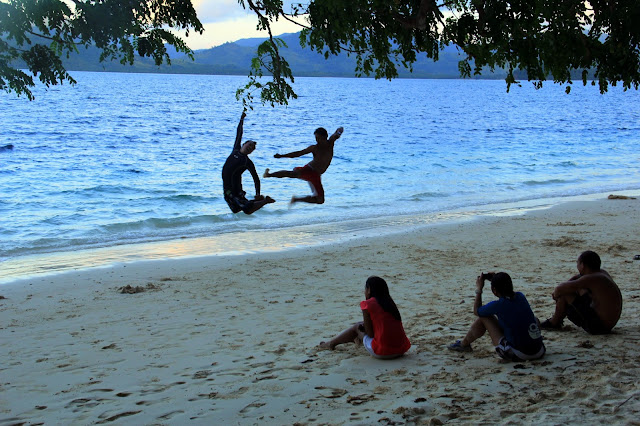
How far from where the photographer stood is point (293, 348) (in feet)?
27.2

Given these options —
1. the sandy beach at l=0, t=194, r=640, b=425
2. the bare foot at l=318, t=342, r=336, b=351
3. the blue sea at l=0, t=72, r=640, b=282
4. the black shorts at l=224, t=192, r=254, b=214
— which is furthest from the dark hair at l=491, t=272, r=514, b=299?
the blue sea at l=0, t=72, r=640, b=282

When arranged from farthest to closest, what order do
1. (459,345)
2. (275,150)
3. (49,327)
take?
(275,150) < (49,327) < (459,345)

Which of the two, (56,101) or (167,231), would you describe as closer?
(167,231)

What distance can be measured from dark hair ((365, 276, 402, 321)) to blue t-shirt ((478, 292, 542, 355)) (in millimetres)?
1163

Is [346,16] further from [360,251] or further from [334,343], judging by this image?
[360,251]

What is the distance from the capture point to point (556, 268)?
1270 cm

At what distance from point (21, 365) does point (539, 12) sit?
7259 mm

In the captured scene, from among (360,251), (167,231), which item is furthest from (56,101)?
(360,251)

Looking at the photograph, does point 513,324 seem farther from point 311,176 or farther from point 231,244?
point 231,244

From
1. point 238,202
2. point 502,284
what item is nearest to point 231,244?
point 238,202

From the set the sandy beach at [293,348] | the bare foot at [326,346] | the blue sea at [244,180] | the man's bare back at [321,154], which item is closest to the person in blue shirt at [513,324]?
the sandy beach at [293,348]

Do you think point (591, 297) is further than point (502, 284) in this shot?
Yes

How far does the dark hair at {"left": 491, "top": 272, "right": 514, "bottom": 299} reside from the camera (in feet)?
23.0

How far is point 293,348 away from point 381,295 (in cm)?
152
